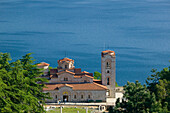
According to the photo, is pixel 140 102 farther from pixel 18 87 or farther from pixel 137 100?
pixel 18 87

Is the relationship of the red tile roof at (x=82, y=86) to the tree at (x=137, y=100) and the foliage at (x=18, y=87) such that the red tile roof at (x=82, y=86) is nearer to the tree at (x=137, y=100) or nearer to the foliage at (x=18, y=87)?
the foliage at (x=18, y=87)

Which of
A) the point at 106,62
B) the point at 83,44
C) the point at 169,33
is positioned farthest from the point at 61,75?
the point at 169,33

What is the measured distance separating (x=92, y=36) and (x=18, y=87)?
324 feet

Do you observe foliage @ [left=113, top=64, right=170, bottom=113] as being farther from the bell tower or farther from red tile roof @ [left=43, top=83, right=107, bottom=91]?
the bell tower

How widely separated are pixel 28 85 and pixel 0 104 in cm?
552

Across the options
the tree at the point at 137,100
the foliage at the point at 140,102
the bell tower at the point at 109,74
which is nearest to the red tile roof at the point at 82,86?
the bell tower at the point at 109,74

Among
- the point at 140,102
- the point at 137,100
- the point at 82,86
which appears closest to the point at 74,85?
the point at 82,86

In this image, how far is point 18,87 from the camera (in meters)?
36.8

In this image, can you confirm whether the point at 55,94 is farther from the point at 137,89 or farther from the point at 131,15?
the point at 131,15

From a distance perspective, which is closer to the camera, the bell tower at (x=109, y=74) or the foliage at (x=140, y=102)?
the foliage at (x=140, y=102)

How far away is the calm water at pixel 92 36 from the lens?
9997 centimetres

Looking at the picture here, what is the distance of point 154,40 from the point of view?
5049 inches

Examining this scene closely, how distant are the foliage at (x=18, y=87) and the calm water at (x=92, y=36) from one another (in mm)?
43452

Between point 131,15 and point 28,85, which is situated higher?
point 131,15
